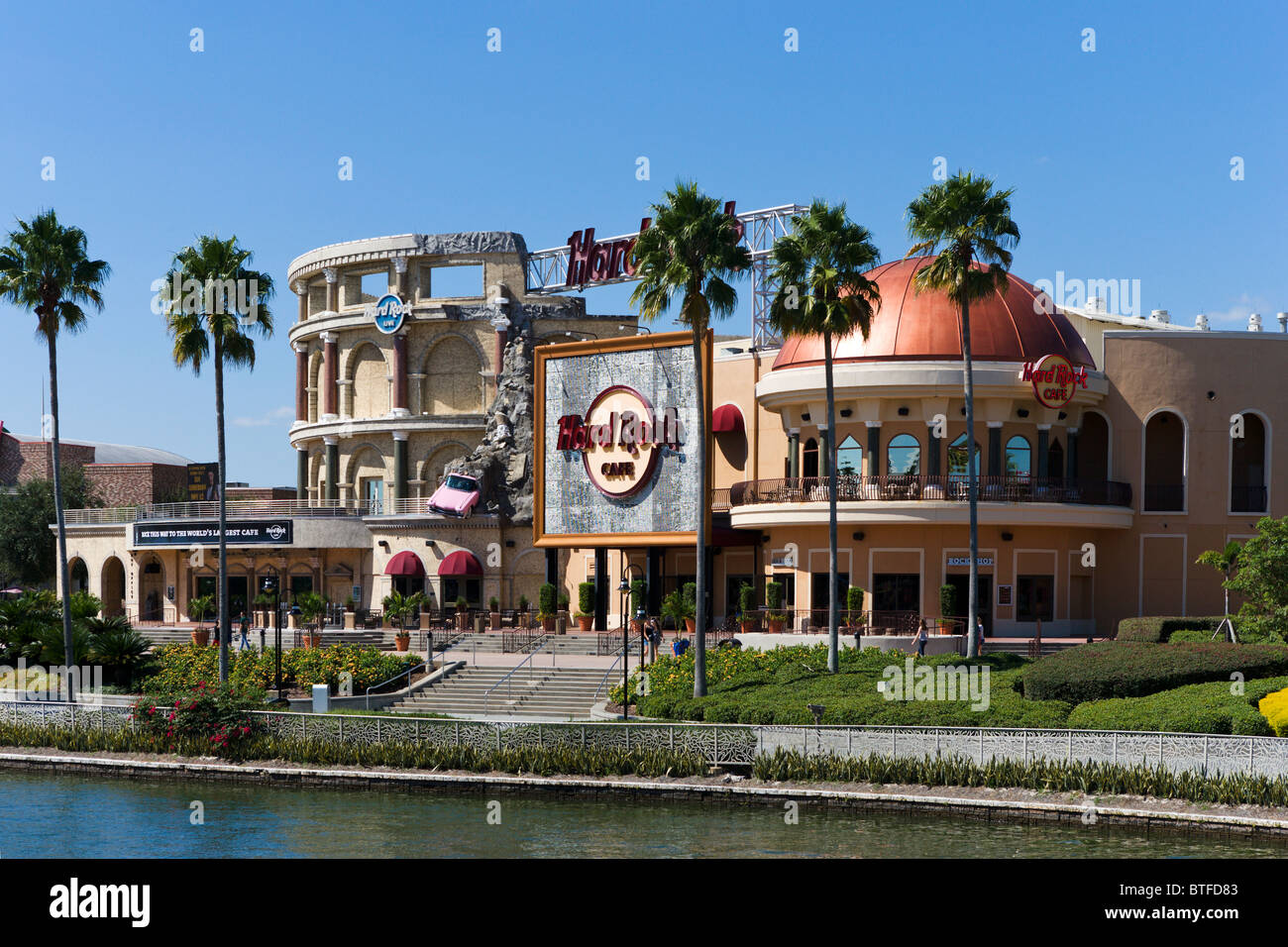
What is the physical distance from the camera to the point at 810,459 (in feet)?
172

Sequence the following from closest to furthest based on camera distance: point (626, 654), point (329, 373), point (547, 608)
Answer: point (626, 654)
point (547, 608)
point (329, 373)

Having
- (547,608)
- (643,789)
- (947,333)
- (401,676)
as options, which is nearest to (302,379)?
(547,608)

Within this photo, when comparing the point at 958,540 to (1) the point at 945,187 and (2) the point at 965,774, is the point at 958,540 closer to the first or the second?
(1) the point at 945,187

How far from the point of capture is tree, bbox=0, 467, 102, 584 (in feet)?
269

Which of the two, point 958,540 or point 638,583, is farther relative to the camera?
point 638,583

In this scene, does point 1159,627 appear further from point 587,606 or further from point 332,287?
point 332,287

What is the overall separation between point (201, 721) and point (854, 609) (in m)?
23.0

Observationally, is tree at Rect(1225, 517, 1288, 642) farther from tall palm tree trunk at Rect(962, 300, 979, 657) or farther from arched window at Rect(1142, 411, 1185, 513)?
arched window at Rect(1142, 411, 1185, 513)

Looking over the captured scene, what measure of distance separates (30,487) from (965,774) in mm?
71991

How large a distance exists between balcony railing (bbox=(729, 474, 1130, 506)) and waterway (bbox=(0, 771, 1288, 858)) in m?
21.9

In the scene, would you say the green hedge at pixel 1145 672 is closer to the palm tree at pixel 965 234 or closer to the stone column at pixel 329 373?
the palm tree at pixel 965 234

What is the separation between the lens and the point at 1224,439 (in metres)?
50.4

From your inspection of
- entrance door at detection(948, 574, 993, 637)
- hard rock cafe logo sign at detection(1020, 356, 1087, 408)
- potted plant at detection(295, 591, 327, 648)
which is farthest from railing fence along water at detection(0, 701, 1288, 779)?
hard rock cafe logo sign at detection(1020, 356, 1087, 408)
